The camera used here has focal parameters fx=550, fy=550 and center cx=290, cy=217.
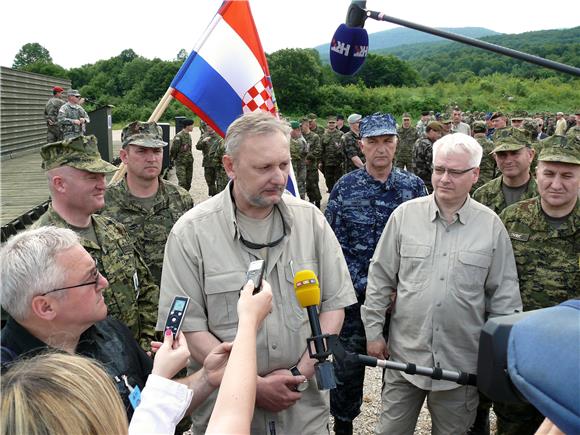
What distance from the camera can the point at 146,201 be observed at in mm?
4383

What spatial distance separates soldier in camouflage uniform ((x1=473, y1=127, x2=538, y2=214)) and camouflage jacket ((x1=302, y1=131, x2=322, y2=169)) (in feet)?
31.9

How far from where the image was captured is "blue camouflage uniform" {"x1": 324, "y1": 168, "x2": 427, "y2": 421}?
Result: 3.95 meters

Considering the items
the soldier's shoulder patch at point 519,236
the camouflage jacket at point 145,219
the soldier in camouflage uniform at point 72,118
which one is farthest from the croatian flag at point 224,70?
the soldier in camouflage uniform at point 72,118

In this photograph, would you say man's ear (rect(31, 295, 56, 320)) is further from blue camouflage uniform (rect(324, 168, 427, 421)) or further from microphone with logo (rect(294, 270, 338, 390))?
blue camouflage uniform (rect(324, 168, 427, 421))

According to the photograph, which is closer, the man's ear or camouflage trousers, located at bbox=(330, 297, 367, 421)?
the man's ear

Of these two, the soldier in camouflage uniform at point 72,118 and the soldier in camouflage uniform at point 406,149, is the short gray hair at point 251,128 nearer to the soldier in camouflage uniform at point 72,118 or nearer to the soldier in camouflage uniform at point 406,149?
the soldier in camouflage uniform at point 72,118

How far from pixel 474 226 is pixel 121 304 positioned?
2.09 metres

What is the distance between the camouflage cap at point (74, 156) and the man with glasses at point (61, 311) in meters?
1.09

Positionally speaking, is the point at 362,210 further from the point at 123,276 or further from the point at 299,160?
the point at 299,160

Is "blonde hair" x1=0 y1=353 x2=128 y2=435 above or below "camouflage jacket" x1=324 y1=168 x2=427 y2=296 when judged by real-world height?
above

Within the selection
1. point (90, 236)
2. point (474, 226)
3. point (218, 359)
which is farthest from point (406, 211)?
point (90, 236)

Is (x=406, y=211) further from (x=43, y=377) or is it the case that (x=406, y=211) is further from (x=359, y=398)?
(x=43, y=377)

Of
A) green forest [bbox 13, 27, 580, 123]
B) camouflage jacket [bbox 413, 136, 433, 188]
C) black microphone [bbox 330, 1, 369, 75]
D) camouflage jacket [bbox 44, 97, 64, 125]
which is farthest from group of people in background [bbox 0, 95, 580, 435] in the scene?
Answer: green forest [bbox 13, 27, 580, 123]

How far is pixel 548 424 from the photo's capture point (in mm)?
1057
